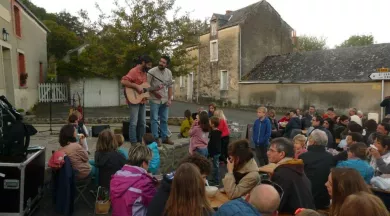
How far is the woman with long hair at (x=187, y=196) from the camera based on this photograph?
9.14 ft

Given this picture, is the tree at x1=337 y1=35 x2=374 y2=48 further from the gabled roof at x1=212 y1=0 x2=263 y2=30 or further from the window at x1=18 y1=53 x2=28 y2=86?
the window at x1=18 y1=53 x2=28 y2=86

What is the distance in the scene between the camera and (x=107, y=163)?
5.17 metres

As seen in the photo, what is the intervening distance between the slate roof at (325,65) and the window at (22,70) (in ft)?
55.8

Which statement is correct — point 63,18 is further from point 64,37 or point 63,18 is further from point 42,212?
point 42,212

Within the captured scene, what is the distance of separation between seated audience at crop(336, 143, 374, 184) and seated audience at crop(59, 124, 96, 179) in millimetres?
3752

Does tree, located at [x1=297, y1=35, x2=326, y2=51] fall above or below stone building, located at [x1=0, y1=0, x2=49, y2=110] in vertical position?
above

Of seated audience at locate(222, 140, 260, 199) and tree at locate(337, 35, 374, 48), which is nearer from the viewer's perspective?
seated audience at locate(222, 140, 260, 199)

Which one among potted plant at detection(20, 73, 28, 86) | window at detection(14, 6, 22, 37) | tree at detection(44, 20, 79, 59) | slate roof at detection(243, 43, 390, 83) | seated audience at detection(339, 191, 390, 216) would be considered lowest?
seated audience at detection(339, 191, 390, 216)

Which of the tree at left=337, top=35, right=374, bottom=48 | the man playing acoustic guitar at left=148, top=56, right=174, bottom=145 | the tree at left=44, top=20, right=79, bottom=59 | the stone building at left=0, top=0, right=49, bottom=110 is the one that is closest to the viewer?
the man playing acoustic guitar at left=148, top=56, right=174, bottom=145

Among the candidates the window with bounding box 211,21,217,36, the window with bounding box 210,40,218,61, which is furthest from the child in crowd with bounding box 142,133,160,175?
the window with bounding box 211,21,217,36

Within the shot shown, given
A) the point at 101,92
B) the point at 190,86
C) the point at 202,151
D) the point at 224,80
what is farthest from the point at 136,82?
the point at 190,86

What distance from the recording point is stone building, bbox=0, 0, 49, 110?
1438cm

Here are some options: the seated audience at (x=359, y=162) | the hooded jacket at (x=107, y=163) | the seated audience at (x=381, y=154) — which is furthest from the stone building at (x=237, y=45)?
the seated audience at (x=359, y=162)

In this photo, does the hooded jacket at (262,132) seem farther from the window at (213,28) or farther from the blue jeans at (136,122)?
the window at (213,28)
